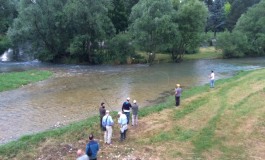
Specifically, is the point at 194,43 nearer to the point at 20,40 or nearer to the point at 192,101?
the point at 20,40

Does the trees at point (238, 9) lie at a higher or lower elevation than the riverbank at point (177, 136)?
higher

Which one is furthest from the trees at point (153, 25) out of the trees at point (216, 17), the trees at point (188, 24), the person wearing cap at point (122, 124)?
the trees at point (216, 17)

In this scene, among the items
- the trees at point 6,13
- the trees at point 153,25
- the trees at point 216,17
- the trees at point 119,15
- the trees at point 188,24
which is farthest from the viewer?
the trees at point 216,17

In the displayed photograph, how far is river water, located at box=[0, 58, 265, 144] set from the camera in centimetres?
2631

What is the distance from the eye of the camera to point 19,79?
141 feet

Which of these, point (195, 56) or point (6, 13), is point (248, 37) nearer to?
point (195, 56)

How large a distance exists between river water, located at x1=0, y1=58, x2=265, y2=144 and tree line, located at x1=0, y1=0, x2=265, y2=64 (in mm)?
9011

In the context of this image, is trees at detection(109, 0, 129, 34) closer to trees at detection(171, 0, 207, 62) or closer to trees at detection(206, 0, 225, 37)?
trees at detection(171, 0, 207, 62)

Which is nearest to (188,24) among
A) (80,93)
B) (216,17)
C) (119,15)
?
(119,15)

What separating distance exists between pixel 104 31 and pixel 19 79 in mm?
23581

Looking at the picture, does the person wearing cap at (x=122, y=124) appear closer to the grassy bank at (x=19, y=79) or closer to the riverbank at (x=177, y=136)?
the riverbank at (x=177, y=136)

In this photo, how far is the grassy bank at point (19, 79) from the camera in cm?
3942

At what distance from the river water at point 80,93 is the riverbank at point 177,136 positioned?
10.2 ft

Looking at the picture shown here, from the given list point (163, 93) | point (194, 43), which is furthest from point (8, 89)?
point (194, 43)
